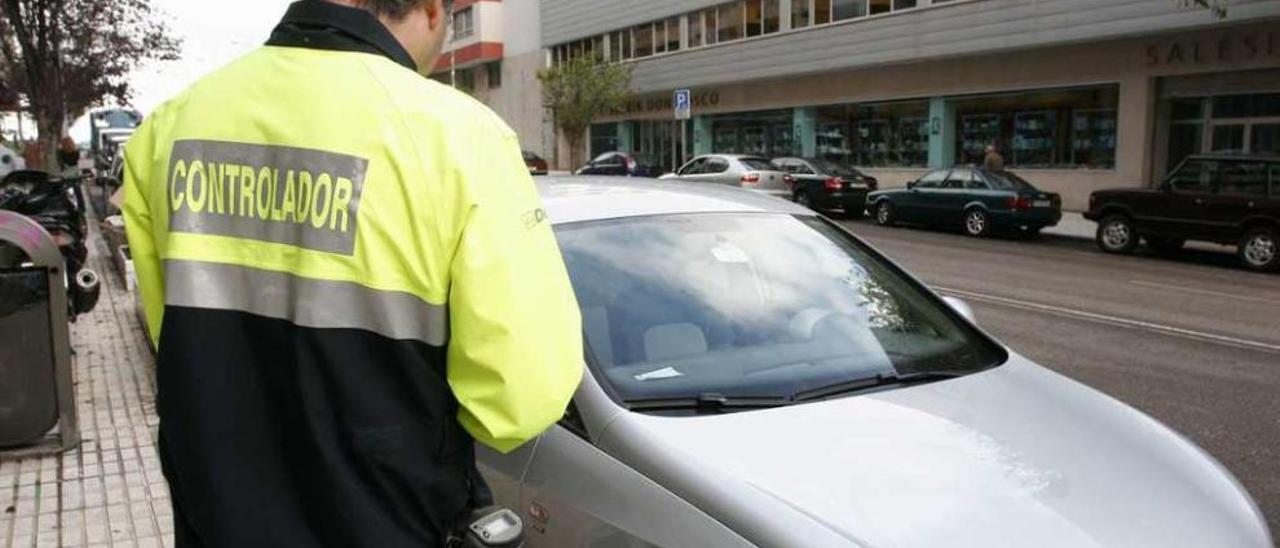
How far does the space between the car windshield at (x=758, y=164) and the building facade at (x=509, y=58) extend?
26.7m

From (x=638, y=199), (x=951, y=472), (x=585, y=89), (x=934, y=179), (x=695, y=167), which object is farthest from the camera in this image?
(x=585, y=89)

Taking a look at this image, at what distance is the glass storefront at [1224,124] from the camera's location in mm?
20438

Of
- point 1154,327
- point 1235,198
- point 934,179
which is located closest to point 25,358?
point 1154,327

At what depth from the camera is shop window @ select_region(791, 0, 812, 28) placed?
31234 mm

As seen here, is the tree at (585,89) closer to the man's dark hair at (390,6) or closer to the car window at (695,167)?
the car window at (695,167)

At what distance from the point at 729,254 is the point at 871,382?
28.8 inches

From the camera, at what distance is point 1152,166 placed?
22.6 meters

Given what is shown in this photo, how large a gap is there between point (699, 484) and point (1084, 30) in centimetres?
2344

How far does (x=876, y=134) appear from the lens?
98.7 ft

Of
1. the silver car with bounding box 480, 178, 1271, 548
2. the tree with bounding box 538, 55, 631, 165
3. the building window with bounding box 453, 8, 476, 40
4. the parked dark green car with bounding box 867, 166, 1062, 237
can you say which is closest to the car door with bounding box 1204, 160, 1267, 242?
the parked dark green car with bounding box 867, 166, 1062, 237

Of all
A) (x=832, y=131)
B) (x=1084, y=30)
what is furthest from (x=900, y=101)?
(x=1084, y=30)

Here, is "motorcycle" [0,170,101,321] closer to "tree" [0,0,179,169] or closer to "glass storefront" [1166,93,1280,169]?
"tree" [0,0,179,169]

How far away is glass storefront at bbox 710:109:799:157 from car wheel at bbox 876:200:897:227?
12.3m

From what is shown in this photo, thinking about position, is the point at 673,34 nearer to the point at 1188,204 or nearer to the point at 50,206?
the point at 1188,204
